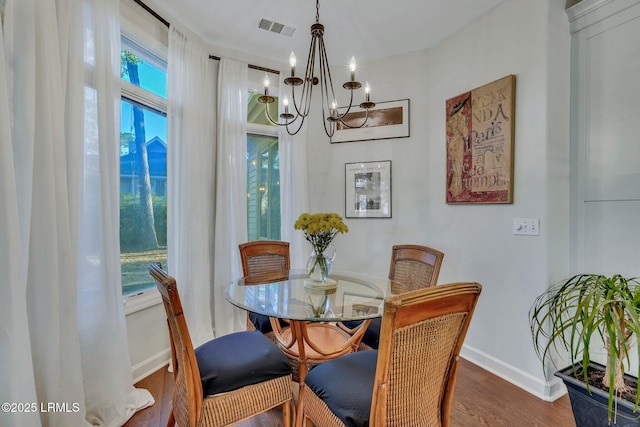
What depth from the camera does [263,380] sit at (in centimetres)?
146

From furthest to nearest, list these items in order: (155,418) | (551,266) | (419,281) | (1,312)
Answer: (419,281) → (551,266) → (155,418) → (1,312)

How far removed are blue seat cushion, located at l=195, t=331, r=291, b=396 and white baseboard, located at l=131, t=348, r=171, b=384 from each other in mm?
1066

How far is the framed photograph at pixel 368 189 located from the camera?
3250 millimetres

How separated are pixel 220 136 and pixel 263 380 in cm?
225

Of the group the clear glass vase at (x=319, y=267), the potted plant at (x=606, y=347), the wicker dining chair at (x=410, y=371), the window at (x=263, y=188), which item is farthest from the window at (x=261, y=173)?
the potted plant at (x=606, y=347)

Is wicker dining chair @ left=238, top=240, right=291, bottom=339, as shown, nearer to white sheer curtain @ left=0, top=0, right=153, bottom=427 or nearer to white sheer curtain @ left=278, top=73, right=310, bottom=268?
white sheer curtain @ left=278, top=73, right=310, bottom=268

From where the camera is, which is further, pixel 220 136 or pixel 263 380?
pixel 220 136

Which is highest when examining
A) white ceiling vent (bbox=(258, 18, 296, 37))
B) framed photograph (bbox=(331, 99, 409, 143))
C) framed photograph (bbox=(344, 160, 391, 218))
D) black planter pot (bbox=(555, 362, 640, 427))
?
white ceiling vent (bbox=(258, 18, 296, 37))

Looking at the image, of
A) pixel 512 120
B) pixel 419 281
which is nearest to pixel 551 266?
pixel 419 281

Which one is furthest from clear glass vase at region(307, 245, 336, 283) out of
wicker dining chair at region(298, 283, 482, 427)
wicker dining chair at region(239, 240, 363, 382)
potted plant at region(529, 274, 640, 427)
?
potted plant at region(529, 274, 640, 427)

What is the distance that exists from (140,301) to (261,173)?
172cm

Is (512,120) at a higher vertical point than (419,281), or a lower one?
higher

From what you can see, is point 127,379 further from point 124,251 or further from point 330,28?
point 330,28

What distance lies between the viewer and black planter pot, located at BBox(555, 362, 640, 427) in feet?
4.48
